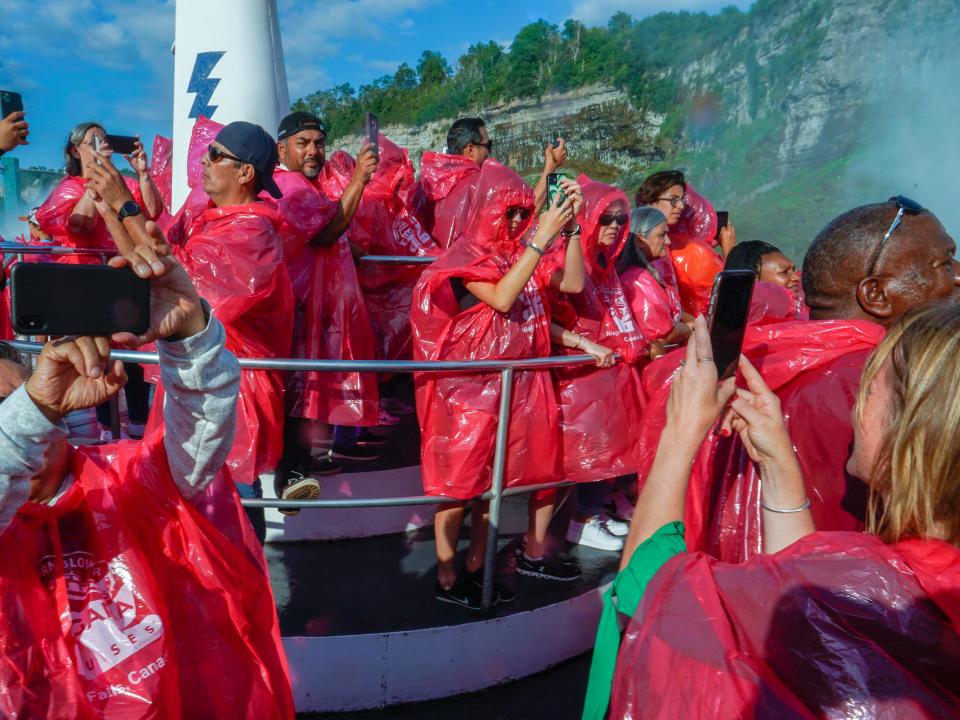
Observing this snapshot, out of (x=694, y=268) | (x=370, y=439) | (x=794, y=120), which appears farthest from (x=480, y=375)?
(x=794, y=120)

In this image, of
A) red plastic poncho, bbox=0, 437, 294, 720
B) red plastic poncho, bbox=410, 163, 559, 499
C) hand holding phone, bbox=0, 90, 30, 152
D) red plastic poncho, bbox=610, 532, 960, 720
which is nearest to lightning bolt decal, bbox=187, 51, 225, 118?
hand holding phone, bbox=0, 90, 30, 152

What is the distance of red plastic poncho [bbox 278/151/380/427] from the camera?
130 inches

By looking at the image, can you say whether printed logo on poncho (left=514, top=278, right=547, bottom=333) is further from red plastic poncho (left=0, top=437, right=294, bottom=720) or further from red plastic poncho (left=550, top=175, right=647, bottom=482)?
red plastic poncho (left=0, top=437, right=294, bottom=720)

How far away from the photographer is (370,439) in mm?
4145

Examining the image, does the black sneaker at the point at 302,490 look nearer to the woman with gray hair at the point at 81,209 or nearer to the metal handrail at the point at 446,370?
the metal handrail at the point at 446,370

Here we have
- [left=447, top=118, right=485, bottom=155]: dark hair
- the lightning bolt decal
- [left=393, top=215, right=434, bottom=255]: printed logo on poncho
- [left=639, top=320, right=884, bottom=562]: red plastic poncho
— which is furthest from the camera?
[left=447, top=118, right=485, bottom=155]: dark hair

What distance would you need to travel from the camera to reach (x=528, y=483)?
2.93 metres

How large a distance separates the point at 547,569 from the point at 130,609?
2.14 metres

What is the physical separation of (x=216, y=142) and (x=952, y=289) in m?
2.57

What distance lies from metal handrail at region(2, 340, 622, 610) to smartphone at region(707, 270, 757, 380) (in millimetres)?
1194

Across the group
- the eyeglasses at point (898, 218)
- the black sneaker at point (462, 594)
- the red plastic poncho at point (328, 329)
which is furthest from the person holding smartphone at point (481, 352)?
the eyeglasses at point (898, 218)

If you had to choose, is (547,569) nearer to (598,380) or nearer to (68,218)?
(598,380)

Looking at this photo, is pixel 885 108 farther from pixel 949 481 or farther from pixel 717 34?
pixel 949 481

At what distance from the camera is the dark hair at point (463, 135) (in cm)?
529
